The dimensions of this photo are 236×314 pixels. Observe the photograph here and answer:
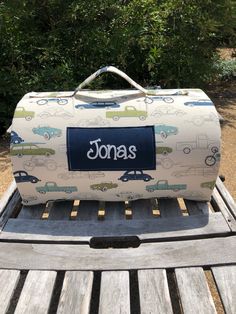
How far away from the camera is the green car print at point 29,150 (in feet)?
7.22

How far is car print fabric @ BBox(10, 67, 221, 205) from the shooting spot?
2.19 meters

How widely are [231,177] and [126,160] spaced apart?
2.11 metres

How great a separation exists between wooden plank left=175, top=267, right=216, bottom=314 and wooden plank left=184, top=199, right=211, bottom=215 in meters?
0.48

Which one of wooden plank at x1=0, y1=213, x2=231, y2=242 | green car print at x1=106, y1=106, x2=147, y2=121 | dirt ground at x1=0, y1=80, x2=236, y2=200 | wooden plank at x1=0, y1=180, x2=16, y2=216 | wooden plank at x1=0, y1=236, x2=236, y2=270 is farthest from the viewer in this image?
dirt ground at x1=0, y1=80, x2=236, y2=200

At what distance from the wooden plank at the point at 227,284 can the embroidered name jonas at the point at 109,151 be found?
0.66m

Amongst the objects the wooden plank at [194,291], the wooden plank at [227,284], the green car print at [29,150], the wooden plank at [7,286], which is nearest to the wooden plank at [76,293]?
the wooden plank at [7,286]

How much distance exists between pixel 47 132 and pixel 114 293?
2.75 feet

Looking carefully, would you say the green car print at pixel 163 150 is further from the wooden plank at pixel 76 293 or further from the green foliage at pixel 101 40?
the green foliage at pixel 101 40

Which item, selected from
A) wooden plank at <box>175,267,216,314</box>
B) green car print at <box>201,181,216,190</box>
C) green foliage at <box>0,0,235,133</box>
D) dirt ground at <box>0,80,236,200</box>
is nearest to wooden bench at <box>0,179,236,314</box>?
wooden plank at <box>175,267,216,314</box>

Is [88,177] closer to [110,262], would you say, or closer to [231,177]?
[110,262]

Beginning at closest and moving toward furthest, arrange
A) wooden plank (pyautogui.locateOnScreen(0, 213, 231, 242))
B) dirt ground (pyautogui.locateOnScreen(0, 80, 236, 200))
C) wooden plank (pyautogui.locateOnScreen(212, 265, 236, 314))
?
1. wooden plank (pyautogui.locateOnScreen(212, 265, 236, 314))
2. wooden plank (pyautogui.locateOnScreen(0, 213, 231, 242))
3. dirt ground (pyautogui.locateOnScreen(0, 80, 236, 200))

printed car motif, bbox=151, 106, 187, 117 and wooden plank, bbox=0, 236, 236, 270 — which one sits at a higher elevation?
printed car motif, bbox=151, 106, 187, 117

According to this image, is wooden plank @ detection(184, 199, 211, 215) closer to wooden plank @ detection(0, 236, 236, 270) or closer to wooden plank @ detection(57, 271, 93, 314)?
wooden plank @ detection(0, 236, 236, 270)

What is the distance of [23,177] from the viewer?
7.41 feet
